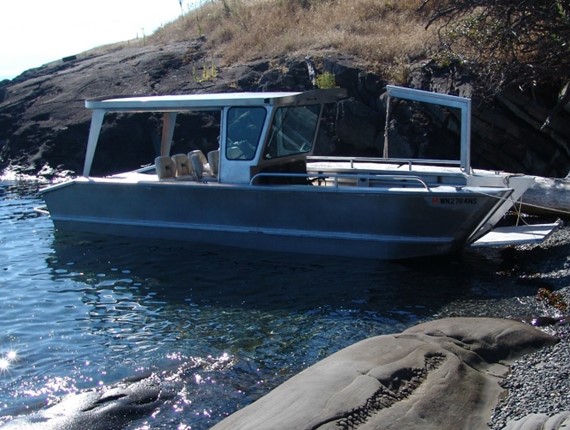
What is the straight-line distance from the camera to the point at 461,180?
12438 mm

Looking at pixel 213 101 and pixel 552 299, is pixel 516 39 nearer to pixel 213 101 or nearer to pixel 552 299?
pixel 213 101

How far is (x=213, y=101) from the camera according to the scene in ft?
42.7

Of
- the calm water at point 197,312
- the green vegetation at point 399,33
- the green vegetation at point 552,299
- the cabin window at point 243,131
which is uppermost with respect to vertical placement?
the green vegetation at point 399,33

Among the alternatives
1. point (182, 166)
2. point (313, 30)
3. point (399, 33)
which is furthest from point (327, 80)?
point (182, 166)

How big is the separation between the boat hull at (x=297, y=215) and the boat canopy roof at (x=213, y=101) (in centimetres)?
137

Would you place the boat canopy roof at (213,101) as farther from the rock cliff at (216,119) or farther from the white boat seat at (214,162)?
the rock cliff at (216,119)

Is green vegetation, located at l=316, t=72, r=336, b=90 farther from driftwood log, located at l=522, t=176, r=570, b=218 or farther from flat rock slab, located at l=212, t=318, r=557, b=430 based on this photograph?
flat rock slab, located at l=212, t=318, r=557, b=430

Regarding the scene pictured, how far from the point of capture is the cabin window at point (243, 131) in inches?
501

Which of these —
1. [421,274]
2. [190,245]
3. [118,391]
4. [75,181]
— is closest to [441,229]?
[421,274]

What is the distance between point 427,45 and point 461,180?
25.5 ft

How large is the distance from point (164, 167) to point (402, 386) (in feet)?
27.2

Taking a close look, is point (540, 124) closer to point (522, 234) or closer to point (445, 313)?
point (522, 234)

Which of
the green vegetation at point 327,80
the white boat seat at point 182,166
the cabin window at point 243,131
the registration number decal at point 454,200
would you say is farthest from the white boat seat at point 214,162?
the green vegetation at point 327,80

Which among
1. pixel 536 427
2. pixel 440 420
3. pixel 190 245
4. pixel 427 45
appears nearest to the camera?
pixel 536 427
